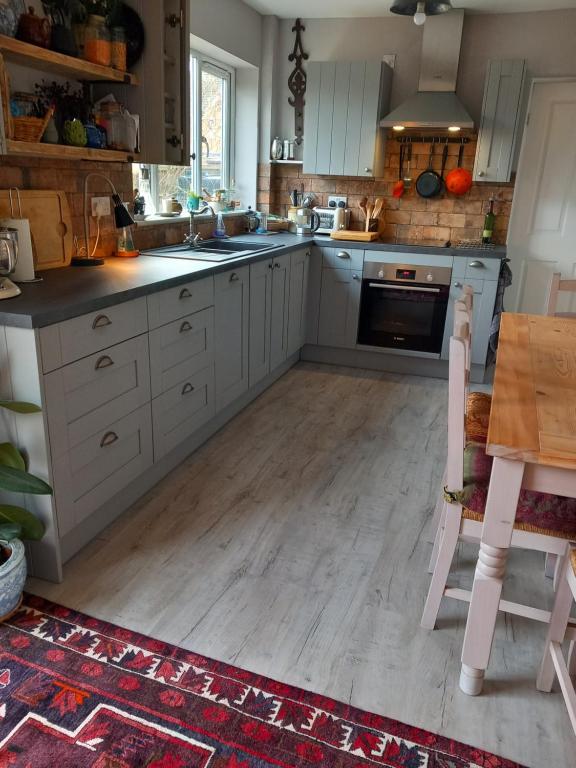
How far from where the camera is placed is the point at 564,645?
5.36ft

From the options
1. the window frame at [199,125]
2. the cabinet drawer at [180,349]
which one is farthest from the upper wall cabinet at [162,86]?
the cabinet drawer at [180,349]

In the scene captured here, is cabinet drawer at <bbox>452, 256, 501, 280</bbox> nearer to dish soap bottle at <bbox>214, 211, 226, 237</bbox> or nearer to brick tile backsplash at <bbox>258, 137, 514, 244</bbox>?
brick tile backsplash at <bbox>258, 137, 514, 244</bbox>

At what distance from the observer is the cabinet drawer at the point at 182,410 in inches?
97.8

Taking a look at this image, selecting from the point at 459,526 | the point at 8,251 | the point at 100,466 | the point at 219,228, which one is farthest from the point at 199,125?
the point at 459,526

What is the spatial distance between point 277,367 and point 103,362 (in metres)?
2.03

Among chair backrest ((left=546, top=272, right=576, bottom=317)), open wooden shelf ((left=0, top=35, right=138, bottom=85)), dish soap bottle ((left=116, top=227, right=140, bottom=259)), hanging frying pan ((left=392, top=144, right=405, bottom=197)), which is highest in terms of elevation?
open wooden shelf ((left=0, top=35, right=138, bottom=85))

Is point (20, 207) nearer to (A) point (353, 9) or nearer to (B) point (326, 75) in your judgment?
(B) point (326, 75)

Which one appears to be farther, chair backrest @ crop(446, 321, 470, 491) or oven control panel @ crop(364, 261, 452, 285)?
oven control panel @ crop(364, 261, 452, 285)

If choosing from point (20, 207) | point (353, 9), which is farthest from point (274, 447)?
point (353, 9)

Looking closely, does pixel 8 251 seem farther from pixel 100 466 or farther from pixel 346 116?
pixel 346 116

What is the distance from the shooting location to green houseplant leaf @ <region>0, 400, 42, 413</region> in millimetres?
1653

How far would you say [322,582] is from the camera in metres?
1.99

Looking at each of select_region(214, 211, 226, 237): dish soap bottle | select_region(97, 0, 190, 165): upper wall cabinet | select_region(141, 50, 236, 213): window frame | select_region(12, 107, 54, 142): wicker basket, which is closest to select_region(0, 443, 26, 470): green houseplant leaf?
select_region(12, 107, 54, 142): wicker basket

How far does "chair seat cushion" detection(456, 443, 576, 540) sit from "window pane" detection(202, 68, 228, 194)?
333 centimetres
